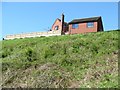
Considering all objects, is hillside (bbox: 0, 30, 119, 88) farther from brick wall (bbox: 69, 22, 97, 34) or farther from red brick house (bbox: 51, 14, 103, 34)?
red brick house (bbox: 51, 14, 103, 34)

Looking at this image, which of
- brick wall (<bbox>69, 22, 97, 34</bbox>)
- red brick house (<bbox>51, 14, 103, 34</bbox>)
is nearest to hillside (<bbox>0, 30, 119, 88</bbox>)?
brick wall (<bbox>69, 22, 97, 34</bbox>)

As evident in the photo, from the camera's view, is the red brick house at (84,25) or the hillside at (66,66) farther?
the red brick house at (84,25)

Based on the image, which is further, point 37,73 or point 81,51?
point 81,51

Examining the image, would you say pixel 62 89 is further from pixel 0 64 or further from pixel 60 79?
pixel 0 64

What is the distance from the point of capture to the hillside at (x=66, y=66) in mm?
13234

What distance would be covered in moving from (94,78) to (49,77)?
2.18 metres

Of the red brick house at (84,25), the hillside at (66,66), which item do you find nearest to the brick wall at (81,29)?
the red brick house at (84,25)

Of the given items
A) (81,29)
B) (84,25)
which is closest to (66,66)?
(81,29)

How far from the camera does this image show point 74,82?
13289 mm

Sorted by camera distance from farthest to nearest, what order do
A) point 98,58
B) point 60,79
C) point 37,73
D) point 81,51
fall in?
point 81,51 < point 98,58 < point 37,73 < point 60,79

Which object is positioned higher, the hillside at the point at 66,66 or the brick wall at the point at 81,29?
the brick wall at the point at 81,29

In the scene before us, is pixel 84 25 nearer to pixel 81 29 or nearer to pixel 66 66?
pixel 81 29

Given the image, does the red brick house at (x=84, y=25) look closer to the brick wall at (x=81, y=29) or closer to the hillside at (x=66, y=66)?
the brick wall at (x=81, y=29)

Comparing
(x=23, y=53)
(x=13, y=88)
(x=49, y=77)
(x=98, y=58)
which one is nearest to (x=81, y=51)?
(x=98, y=58)
